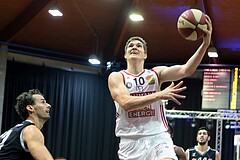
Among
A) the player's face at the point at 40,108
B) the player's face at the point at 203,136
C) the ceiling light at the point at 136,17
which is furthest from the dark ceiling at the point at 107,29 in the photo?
the player's face at the point at 40,108

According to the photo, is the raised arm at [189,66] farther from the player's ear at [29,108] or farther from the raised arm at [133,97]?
the player's ear at [29,108]

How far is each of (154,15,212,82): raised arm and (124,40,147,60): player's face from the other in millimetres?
225

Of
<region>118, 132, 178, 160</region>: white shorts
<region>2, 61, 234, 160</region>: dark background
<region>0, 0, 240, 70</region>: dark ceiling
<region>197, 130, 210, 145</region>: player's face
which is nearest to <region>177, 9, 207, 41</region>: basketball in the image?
<region>118, 132, 178, 160</region>: white shorts

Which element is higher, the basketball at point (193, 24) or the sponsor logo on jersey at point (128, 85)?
the basketball at point (193, 24)

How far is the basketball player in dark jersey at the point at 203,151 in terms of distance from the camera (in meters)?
8.97

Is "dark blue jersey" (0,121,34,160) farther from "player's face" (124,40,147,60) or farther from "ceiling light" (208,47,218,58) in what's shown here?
"ceiling light" (208,47,218,58)

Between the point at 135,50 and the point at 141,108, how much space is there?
0.61m

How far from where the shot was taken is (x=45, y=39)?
12.8 metres

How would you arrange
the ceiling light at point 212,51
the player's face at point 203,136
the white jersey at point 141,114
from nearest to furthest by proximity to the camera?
1. the white jersey at point 141,114
2. the player's face at point 203,136
3. the ceiling light at point 212,51

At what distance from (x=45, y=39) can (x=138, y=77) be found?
8650mm

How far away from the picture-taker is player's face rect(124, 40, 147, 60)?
4590 mm

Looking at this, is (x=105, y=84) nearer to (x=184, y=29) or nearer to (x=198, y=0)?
(x=198, y=0)

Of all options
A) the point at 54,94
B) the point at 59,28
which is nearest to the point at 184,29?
the point at 59,28

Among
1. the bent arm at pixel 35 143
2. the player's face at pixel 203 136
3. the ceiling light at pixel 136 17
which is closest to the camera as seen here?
the bent arm at pixel 35 143
